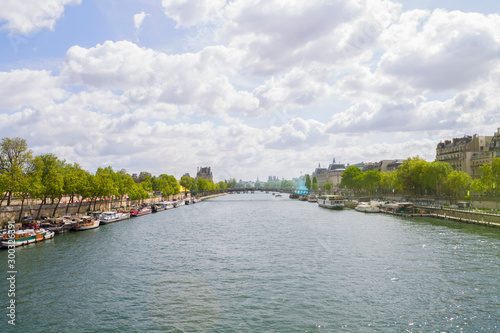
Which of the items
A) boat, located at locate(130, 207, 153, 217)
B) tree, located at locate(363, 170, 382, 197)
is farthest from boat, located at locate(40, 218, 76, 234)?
tree, located at locate(363, 170, 382, 197)

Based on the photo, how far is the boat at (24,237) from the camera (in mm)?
48500

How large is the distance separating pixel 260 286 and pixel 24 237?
36.6 m

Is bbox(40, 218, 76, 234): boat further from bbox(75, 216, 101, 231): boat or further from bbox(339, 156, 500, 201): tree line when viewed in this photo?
bbox(339, 156, 500, 201): tree line

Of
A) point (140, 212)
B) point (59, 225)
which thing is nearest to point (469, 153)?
point (140, 212)

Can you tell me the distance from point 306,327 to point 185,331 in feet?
23.5

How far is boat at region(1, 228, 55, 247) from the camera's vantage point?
48.5m

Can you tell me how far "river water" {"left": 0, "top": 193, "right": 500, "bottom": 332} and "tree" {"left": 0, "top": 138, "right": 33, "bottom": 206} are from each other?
53.1 ft

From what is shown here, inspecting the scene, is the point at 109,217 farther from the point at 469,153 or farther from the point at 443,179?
the point at 469,153

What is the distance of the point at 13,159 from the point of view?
64688 millimetres

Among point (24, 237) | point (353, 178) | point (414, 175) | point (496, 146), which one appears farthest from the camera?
point (353, 178)

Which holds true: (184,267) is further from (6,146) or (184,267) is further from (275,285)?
(6,146)

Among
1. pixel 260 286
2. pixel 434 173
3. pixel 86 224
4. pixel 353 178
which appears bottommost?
pixel 260 286

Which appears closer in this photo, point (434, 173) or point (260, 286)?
point (260, 286)

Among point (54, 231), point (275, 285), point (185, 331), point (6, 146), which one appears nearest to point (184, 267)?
point (275, 285)
